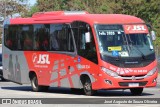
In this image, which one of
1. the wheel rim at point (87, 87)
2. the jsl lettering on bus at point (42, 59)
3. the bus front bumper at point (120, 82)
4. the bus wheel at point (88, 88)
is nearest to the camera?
the bus front bumper at point (120, 82)

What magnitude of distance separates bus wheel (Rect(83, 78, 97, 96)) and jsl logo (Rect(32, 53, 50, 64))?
9.36 feet

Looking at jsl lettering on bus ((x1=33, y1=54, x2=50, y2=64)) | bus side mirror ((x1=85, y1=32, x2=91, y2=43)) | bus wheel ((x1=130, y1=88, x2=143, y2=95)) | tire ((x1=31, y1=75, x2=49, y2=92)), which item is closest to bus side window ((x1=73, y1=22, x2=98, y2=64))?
bus side mirror ((x1=85, y1=32, x2=91, y2=43))

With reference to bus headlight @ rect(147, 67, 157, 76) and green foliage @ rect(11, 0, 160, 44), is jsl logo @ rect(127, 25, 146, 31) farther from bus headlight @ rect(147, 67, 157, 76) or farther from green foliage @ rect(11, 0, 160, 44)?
green foliage @ rect(11, 0, 160, 44)

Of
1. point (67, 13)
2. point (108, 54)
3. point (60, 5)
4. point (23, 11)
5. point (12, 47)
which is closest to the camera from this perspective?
point (108, 54)

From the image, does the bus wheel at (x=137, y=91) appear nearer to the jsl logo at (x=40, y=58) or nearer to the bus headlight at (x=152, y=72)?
the bus headlight at (x=152, y=72)

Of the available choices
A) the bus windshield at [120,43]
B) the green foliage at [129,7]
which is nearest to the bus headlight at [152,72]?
the bus windshield at [120,43]

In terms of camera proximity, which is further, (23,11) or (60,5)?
(23,11)

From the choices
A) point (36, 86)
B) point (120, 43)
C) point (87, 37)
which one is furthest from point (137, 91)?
point (36, 86)

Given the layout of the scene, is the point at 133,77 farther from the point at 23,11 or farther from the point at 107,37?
the point at 23,11

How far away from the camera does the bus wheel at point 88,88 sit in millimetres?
23378

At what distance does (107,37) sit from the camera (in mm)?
23156

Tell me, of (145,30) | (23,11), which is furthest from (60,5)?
(145,30)

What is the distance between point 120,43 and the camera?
2312 cm

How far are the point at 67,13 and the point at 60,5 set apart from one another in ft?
189
